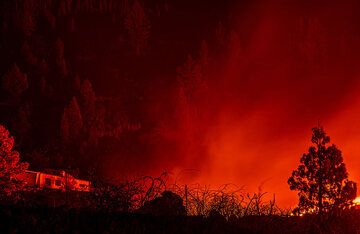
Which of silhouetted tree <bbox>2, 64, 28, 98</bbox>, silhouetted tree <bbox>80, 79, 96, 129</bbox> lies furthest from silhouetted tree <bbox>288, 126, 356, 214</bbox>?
silhouetted tree <bbox>2, 64, 28, 98</bbox>

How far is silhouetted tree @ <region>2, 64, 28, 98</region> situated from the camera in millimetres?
112750

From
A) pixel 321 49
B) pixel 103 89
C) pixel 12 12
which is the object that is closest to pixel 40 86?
pixel 103 89

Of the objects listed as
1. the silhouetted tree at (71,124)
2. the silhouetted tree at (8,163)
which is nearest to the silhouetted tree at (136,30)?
the silhouetted tree at (71,124)

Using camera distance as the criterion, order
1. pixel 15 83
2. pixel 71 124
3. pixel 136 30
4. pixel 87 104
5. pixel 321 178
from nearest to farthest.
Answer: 1. pixel 321 178
2. pixel 71 124
3. pixel 87 104
4. pixel 15 83
5. pixel 136 30

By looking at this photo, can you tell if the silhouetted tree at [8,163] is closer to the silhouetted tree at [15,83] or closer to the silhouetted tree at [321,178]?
the silhouetted tree at [321,178]

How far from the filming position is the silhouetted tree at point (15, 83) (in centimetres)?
11275

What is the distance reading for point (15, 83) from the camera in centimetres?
11331

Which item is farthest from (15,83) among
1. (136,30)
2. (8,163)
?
(8,163)

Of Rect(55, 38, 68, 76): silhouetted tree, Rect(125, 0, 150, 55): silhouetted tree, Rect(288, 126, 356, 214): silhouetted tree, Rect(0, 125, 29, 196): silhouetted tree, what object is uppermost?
Rect(125, 0, 150, 55): silhouetted tree

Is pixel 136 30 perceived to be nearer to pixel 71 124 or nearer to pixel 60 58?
pixel 60 58

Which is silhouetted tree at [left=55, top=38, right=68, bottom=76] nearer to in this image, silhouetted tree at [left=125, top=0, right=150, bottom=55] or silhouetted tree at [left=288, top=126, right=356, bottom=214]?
silhouetted tree at [left=125, top=0, right=150, bottom=55]

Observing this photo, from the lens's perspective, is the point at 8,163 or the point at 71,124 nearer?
the point at 8,163

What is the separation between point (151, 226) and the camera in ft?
22.2

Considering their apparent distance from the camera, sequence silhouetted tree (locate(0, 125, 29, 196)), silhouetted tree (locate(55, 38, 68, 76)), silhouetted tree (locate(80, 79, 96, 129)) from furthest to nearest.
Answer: silhouetted tree (locate(55, 38, 68, 76)), silhouetted tree (locate(80, 79, 96, 129)), silhouetted tree (locate(0, 125, 29, 196))
